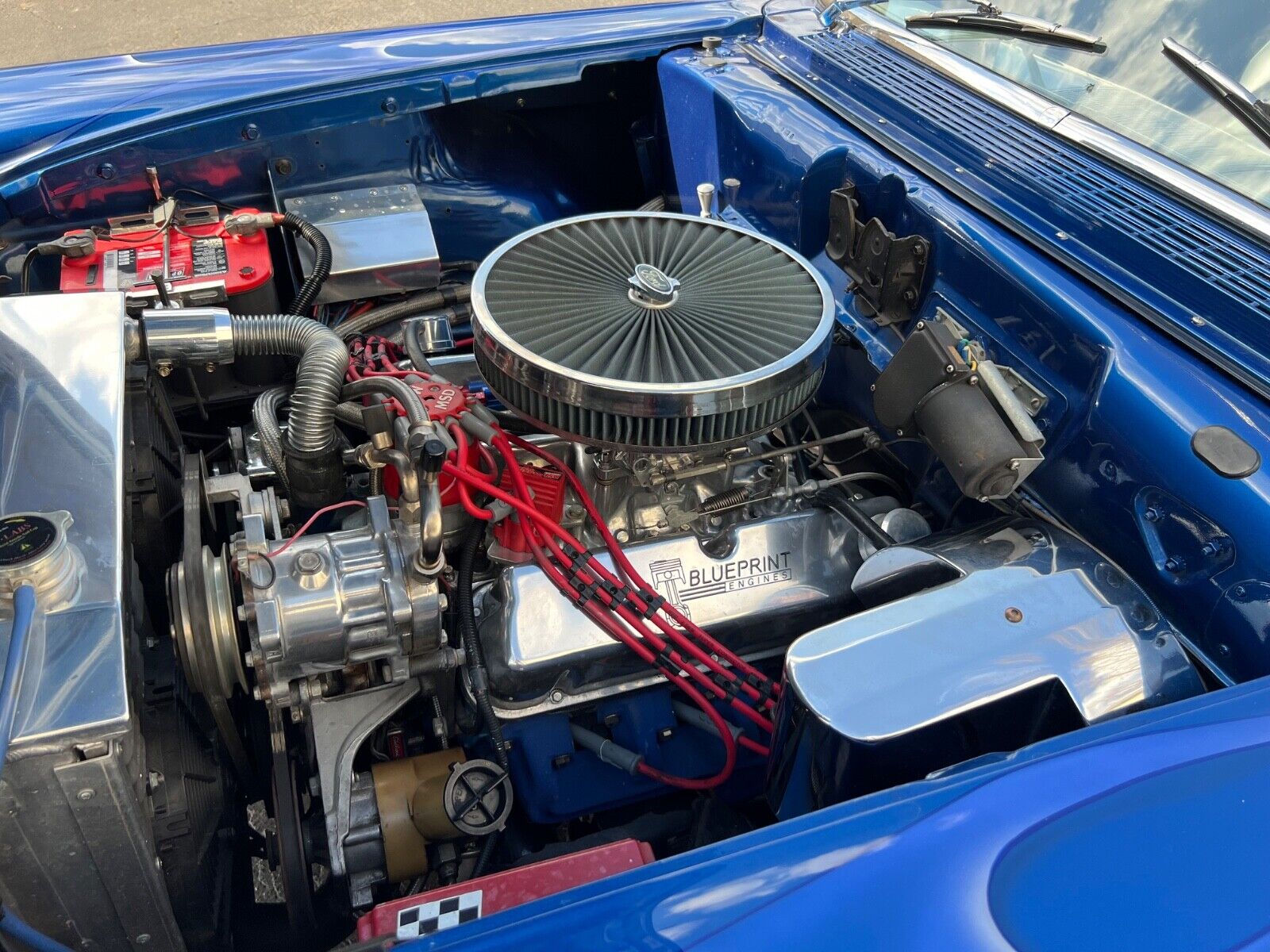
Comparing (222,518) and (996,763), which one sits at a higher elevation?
(996,763)

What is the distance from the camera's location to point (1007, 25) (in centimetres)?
164

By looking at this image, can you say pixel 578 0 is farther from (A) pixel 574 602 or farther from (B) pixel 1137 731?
(B) pixel 1137 731

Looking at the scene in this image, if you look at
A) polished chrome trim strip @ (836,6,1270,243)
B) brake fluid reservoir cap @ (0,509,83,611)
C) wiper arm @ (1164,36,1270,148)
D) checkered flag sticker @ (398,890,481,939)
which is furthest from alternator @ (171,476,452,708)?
wiper arm @ (1164,36,1270,148)

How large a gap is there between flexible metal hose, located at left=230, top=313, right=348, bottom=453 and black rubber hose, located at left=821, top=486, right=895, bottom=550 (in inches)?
25.9

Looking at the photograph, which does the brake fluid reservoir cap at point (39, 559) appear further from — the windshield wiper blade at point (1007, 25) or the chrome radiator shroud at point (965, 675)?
the windshield wiper blade at point (1007, 25)

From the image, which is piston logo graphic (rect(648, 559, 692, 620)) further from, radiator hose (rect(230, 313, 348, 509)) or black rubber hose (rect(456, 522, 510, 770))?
radiator hose (rect(230, 313, 348, 509))

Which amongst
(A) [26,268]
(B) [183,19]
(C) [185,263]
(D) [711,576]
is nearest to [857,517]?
(D) [711,576]

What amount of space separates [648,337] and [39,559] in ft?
2.10

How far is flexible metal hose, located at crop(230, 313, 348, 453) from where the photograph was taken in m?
1.25

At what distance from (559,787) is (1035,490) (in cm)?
70

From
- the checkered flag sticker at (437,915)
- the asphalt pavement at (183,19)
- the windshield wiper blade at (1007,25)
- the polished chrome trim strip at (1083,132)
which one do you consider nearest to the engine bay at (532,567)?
the checkered flag sticker at (437,915)

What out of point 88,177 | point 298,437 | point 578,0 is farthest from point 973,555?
point 578,0

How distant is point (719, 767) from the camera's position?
1.34m

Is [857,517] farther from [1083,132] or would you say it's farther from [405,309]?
[405,309]
